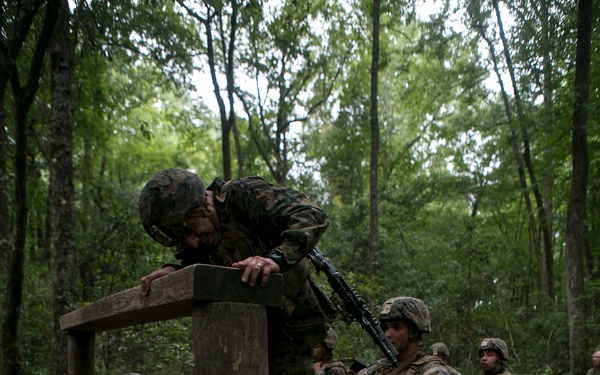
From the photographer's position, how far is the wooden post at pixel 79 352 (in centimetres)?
390

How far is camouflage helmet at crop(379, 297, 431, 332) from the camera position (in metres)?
4.88

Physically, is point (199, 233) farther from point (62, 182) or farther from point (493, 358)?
point (62, 182)

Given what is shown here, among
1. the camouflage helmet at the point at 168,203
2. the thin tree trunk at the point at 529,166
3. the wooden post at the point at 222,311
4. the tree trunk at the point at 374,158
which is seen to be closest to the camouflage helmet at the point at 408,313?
the camouflage helmet at the point at 168,203

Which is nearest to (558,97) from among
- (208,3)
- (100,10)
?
(208,3)

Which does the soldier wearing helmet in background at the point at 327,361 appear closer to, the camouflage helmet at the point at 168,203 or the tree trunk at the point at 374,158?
the camouflage helmet at the point at 168,203

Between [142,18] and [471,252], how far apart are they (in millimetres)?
9975

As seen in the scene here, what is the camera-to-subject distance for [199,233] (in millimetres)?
2895

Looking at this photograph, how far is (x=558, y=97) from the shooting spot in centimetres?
1383

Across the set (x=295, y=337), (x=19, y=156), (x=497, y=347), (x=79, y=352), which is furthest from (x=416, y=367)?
(x=19, y=156)

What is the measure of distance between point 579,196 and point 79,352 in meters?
10.5

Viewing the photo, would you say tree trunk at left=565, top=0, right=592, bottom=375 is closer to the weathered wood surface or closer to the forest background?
the forest background

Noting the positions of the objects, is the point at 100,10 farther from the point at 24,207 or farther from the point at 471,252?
the point at 471,252

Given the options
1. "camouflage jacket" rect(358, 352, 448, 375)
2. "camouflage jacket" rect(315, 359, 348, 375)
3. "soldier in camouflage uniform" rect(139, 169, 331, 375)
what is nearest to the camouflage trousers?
"soldier in camouflage uniform" rect(139, 169, 331, 375)

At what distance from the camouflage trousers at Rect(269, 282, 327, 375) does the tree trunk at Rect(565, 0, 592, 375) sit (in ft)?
33.5
